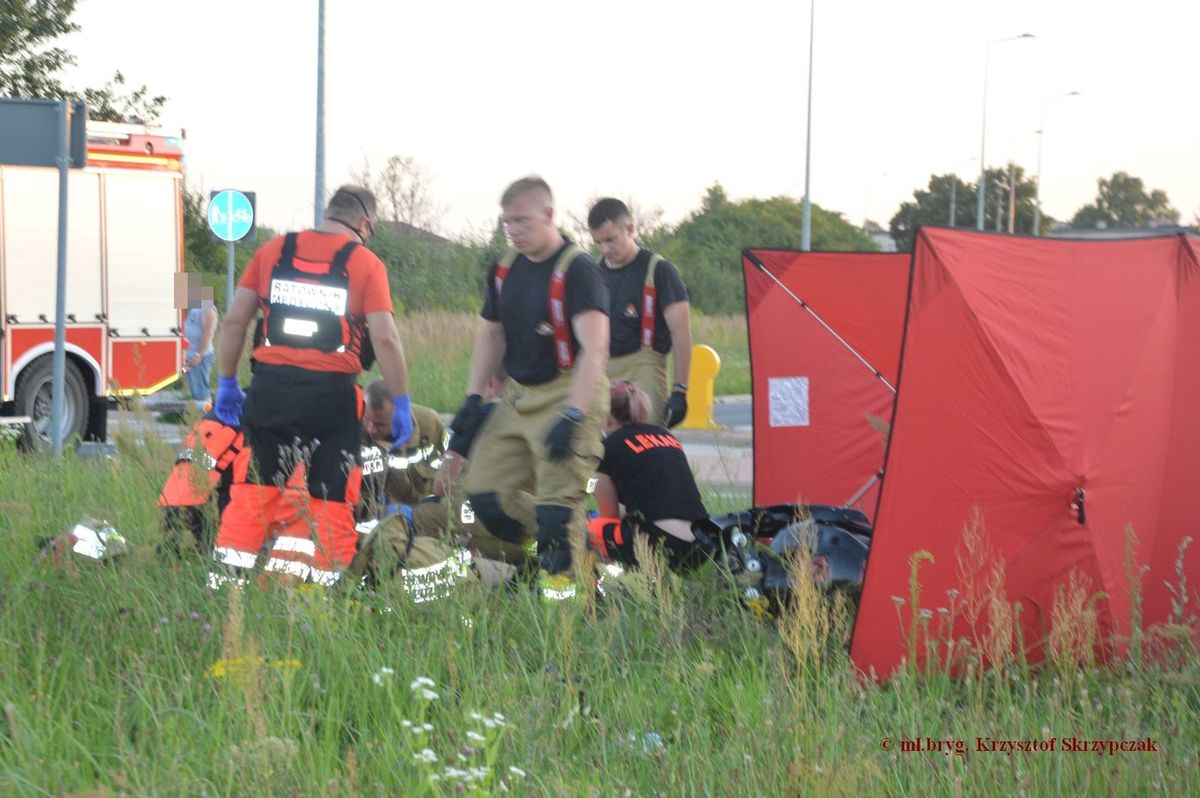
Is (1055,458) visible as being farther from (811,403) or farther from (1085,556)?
(811,403)

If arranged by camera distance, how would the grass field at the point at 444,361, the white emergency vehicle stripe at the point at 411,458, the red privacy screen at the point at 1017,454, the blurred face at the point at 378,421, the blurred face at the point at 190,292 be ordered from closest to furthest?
1. the red privacy screen at the point at 1017,454
2. the blurred face at the point at 378,421
3. the white emergency vehicle stripe at the point at 411,458
4. the blurred face at the point at 190,292
5. the grass field at the point at 444,361

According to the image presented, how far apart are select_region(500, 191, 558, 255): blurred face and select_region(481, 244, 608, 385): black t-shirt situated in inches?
4.5

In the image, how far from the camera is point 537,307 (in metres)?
5.73

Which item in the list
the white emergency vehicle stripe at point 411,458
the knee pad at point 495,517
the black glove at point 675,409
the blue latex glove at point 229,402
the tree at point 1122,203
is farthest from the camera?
the tree at point 1122,203

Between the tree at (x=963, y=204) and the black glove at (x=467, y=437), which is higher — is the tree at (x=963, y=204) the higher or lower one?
the higher one

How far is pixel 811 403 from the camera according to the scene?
24.2ft

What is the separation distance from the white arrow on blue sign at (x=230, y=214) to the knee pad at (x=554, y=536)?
33.1 feet

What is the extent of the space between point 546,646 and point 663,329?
2.81 m

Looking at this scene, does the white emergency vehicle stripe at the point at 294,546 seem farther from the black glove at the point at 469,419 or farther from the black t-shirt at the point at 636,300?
the black t-shirt at the point at 636,300

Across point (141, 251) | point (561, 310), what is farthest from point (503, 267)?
point (141, 251)

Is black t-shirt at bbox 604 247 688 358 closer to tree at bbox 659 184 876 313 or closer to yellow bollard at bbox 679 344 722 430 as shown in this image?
yellow bollard at bbox 679 344 722 430

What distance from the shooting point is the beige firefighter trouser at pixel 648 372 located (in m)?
7.21

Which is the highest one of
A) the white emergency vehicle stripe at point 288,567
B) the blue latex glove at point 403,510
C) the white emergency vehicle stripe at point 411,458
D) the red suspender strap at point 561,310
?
the red suspender strap at point 561,310

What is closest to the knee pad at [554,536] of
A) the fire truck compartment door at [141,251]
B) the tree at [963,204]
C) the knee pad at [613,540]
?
the knee pad at [613,540]
